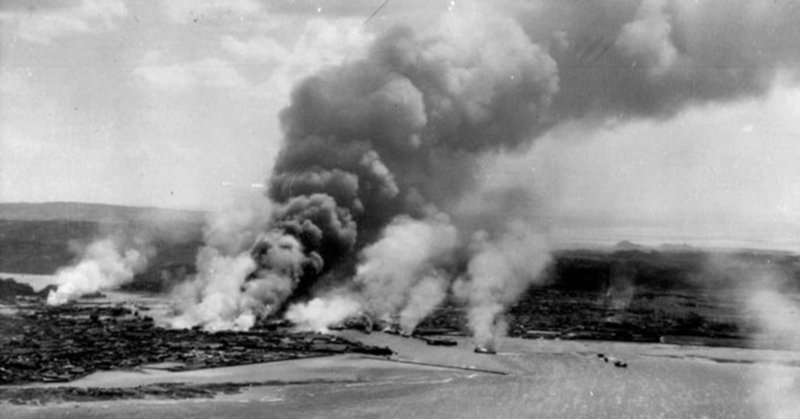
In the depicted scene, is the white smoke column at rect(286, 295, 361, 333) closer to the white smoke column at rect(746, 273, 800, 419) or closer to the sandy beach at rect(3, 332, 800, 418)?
the sandy beach at rect(3, 332, 800, 418)

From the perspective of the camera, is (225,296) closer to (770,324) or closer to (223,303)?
(223,303)

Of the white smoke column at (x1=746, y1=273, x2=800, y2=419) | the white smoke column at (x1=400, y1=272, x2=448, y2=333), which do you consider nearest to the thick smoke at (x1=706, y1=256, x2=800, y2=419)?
the white smoke column at (x1=746, y1=273, x2=800, y2=419)

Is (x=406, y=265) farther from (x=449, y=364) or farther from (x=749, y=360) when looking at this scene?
(x=749, y=360)

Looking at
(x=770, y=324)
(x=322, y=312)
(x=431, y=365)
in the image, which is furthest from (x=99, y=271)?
(x=770, y=324)

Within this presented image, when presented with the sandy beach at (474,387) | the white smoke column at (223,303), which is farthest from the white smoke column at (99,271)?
the sandy beach at (474,387)

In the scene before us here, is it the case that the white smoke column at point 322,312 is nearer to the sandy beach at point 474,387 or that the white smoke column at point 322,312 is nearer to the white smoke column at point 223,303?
the white smoke column at point 223,303
